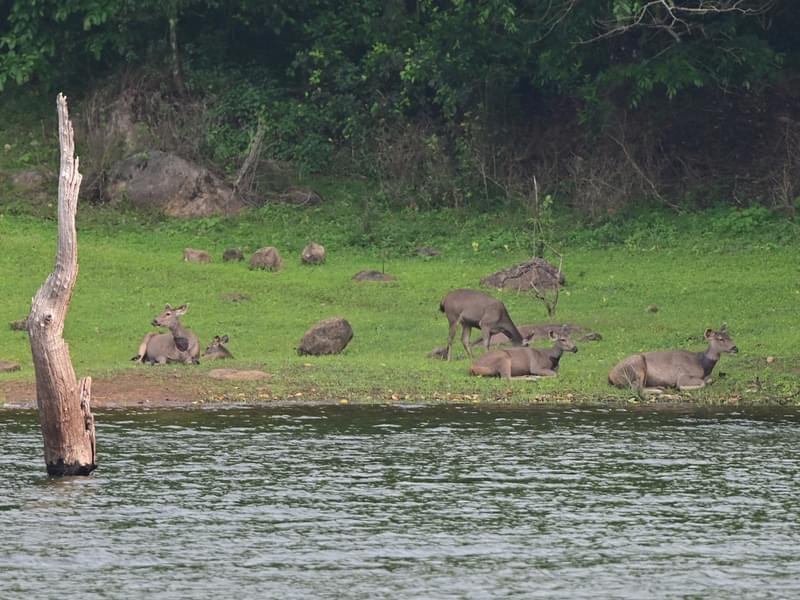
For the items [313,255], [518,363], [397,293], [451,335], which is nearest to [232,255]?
[313,255]

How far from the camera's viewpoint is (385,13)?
3872 centimetres

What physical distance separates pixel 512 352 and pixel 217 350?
162 inches

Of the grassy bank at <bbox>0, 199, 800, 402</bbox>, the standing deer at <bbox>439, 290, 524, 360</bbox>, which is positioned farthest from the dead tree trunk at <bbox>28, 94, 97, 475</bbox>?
the standing deer at <bbox>439, 290, 524, 360</bbox>

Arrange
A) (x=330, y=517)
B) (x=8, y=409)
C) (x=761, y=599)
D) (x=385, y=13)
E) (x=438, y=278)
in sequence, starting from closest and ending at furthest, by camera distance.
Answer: (x=761, y=599), (x=330, y=517), (x=8, y=409), (x=438, y=278), (x=385, y=13)

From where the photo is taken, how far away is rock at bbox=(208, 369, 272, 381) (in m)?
22.0

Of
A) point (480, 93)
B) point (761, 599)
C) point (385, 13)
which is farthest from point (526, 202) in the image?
point (761, 599)

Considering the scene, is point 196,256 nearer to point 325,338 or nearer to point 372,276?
point 372,276

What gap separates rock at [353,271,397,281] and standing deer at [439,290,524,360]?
5.55 meters

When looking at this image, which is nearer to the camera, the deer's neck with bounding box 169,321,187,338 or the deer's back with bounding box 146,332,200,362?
the deer's back with bounding box 146,332,200,362

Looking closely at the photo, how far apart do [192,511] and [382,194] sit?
2254 cm

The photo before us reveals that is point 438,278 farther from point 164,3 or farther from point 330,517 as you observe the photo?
point 330,517

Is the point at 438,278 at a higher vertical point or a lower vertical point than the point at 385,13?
lower

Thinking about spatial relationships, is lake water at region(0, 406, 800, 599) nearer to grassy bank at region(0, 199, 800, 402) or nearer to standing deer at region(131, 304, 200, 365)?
grassy bank at region(0, 199, 800, 402)

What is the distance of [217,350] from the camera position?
2375cm
